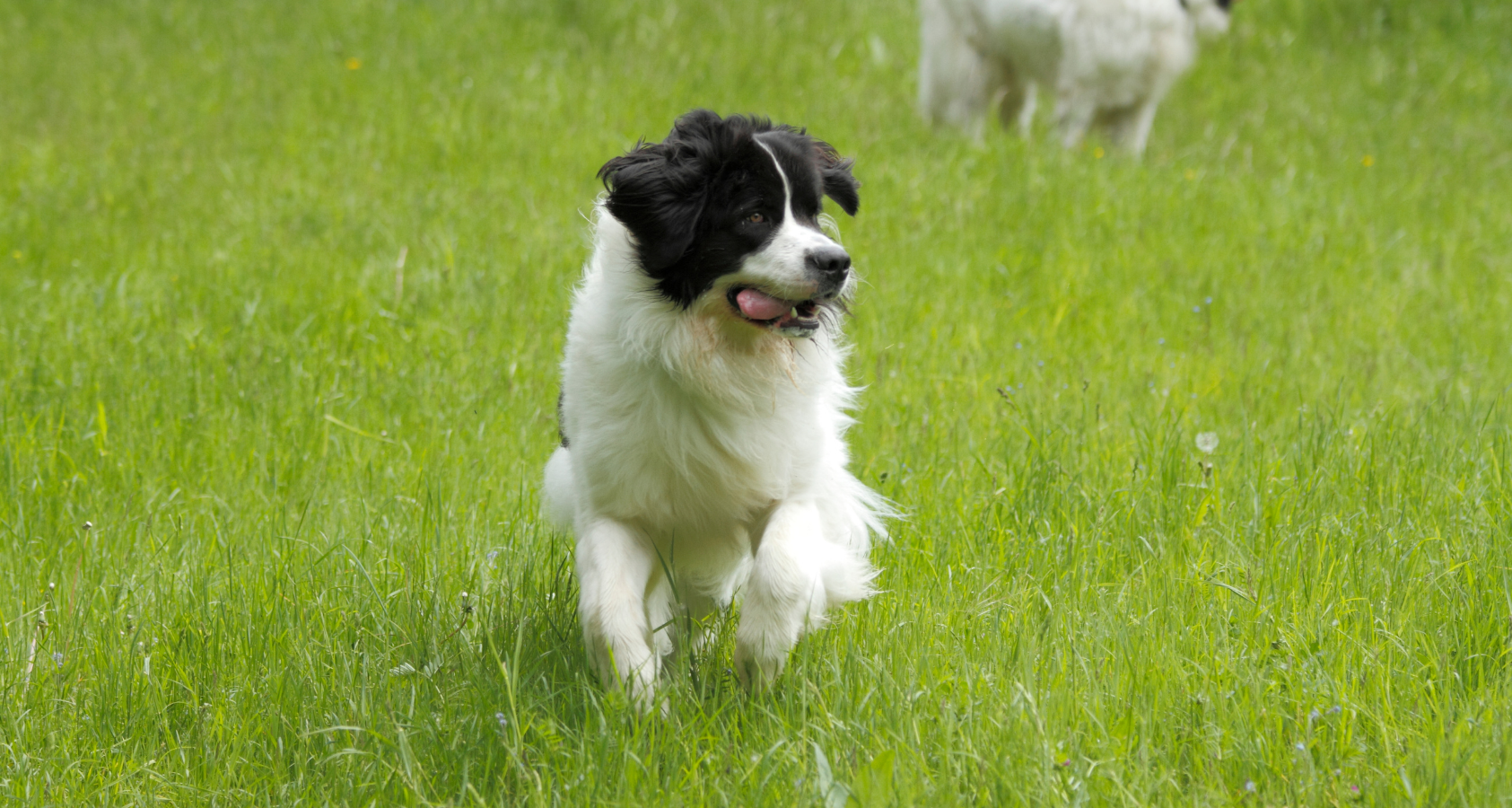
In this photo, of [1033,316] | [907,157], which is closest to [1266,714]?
[1033,316]

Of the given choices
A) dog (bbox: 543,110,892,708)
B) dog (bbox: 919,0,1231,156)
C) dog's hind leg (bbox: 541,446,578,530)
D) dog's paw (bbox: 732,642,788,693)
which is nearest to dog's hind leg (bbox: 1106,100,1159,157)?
dog (bbox: 919,0,1231,156)

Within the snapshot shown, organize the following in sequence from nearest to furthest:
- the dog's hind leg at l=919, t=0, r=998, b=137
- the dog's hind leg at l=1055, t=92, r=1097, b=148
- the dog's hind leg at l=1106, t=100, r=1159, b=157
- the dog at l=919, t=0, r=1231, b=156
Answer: the dog at l=919, t=0, r=1231, b=156
the dog's hind leg at l=1055, t=92, r=1097, b=148
the dog's hind leg at l=1106, t=100, r=1159, b=157
the dog's hind leg at l=919, t=0, r=998, b=137

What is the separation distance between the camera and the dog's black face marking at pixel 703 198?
2.85 metres

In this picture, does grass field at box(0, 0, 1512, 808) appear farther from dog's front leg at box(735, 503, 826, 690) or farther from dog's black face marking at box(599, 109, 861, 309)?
dog's black face marking at box(599, 109, 861, 309)

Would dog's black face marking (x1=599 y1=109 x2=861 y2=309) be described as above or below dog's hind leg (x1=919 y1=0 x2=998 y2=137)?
above

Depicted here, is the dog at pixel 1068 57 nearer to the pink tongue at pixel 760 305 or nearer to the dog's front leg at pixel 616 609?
the pink tongue at pixel 760 305

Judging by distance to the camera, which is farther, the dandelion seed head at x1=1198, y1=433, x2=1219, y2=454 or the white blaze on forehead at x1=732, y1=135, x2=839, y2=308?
the dandelion seed head at x1=1198, y1=433, x2=1219, y2=454

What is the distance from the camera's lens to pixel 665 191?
2.86 metres

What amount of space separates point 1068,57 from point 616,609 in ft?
23.7

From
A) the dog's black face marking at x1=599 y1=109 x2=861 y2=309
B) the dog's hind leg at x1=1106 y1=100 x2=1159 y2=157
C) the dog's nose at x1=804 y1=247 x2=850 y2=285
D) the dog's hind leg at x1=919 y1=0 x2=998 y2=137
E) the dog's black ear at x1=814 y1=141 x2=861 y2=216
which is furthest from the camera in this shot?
the dog's hind leg at x1=919 y1=0 x2=998 y2=137

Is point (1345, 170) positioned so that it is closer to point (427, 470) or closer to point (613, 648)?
point (427, 470)

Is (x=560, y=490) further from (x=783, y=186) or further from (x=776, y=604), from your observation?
(x=783, y=186)

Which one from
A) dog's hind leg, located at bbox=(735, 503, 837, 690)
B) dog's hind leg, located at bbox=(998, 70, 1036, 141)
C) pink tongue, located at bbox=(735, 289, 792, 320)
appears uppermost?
pink tongue, located at bbox=(735, 289, 792, 320)

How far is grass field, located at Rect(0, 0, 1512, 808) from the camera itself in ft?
8.61
